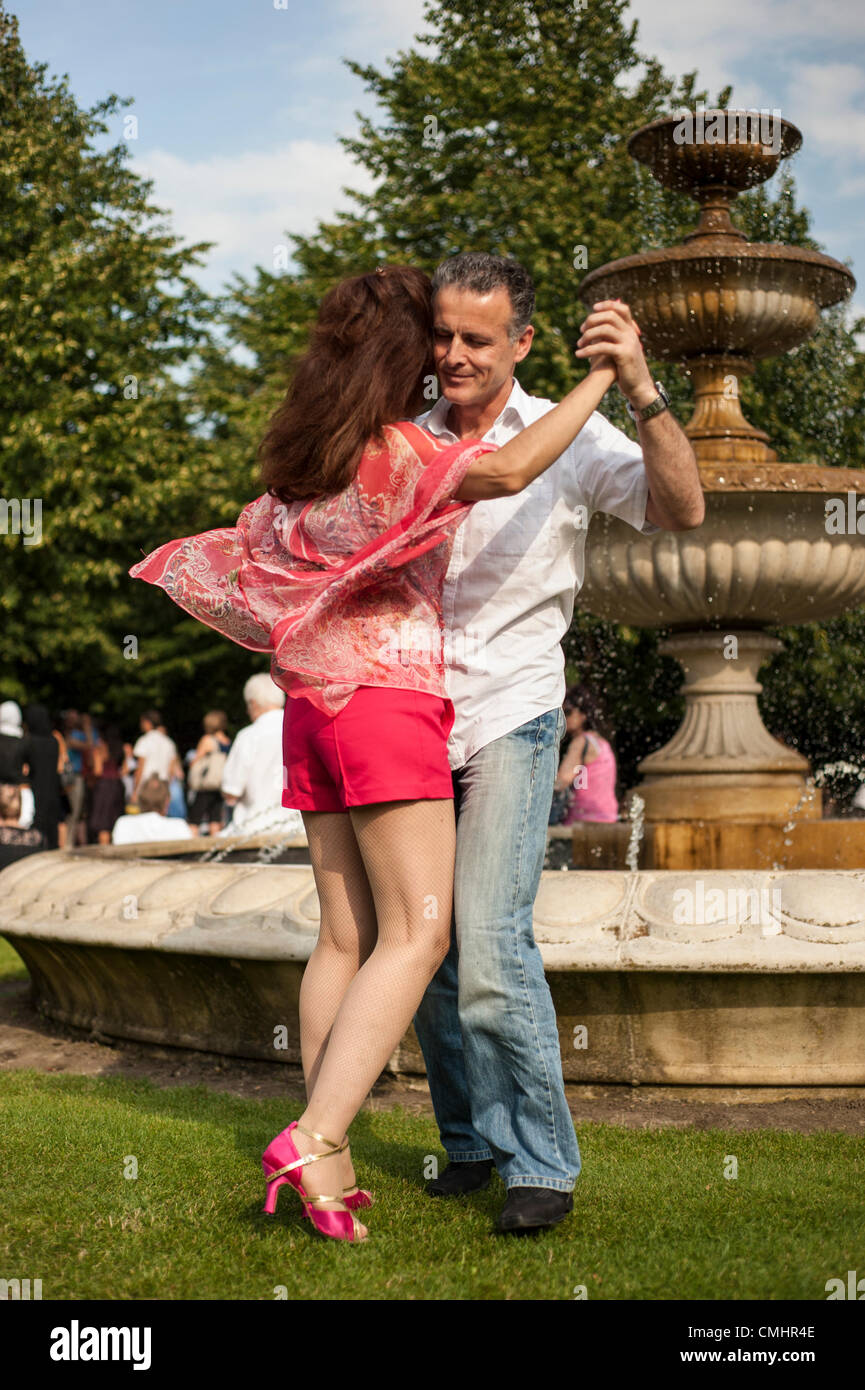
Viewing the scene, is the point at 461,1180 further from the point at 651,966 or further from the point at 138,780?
the point at 138,780

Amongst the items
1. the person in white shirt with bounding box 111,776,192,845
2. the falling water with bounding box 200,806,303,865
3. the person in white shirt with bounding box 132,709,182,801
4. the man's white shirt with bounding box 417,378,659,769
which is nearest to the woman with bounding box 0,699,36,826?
the person in white shirt with bounding box 111,776,192,845

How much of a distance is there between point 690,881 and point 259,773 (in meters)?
4.57

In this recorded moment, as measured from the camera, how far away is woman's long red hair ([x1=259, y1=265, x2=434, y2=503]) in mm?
2924

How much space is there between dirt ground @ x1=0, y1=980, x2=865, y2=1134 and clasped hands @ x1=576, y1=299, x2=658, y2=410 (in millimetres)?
2220

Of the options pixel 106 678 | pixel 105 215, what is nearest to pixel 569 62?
pixel 105 215

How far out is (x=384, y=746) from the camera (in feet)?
9.66

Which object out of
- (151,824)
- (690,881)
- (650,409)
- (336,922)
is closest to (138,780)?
(151,824)

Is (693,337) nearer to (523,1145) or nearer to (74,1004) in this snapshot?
(74,1004)

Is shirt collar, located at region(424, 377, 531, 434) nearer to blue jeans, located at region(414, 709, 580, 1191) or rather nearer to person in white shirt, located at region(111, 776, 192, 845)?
blue jeans, located at region(414, 709, 580, 1191)

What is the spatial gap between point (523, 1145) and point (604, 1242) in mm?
253

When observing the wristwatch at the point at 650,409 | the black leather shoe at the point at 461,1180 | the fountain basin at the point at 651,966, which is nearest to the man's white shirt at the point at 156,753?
the fountain basin at the point at 651,966

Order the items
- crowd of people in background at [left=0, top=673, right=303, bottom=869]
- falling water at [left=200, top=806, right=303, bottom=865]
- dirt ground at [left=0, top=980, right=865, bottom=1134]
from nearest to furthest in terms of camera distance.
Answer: dirt ground at [left=0, top=980, right=865, bottom=1134] < falling water at [left=200, top=806, right=303, bottom=865] < crowd of people in background at [left=0, top=673, right=303, bottom=869]

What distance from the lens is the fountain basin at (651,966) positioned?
4.32m
